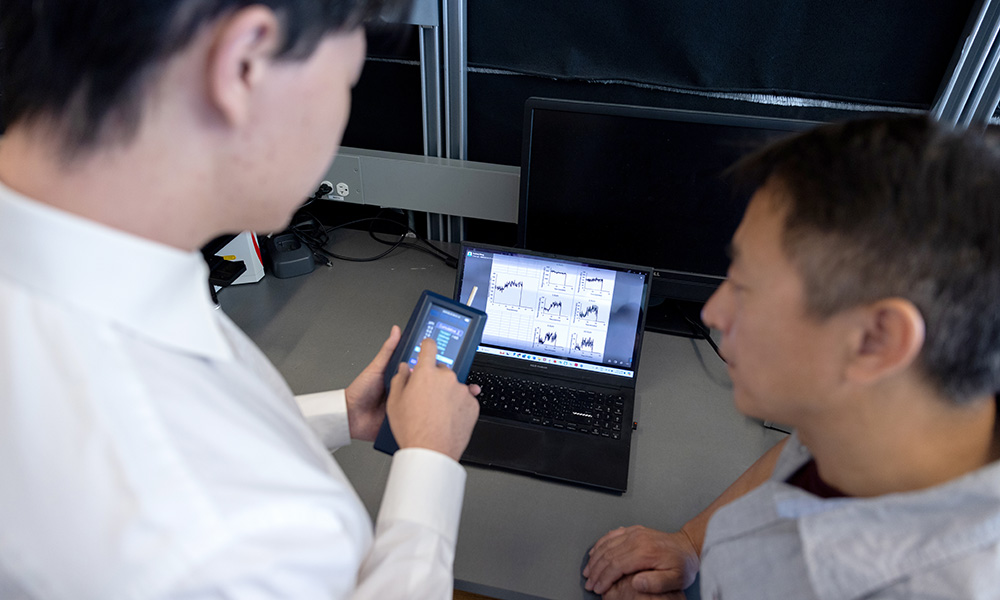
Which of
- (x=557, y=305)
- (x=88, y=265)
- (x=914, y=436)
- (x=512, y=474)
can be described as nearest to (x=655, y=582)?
(x=512, y=474)

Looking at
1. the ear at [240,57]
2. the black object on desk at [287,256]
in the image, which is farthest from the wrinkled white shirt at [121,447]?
the black object on desk at [287,256]

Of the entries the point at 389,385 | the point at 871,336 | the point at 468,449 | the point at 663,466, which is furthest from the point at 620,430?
the point at 871,336

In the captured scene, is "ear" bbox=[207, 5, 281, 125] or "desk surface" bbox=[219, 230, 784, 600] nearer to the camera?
"ear" bbox=[207, 5, 281, 125]

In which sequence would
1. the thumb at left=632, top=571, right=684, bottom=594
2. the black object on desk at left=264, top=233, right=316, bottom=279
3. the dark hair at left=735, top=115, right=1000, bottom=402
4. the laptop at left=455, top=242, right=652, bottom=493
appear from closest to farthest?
the dark hair at left=735, top=115, right=1000, bottom=402
the thumb at left=632, top=571, right=684, bottom=594
the laptop at left=455, top=242, right=652, bottom=493
the black object on desk at left=264, top=233, right=316, bottom=279

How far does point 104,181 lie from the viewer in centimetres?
40

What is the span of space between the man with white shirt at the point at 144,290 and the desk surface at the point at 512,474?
36 cm

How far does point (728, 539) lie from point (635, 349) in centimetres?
39

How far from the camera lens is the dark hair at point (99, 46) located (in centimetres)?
36

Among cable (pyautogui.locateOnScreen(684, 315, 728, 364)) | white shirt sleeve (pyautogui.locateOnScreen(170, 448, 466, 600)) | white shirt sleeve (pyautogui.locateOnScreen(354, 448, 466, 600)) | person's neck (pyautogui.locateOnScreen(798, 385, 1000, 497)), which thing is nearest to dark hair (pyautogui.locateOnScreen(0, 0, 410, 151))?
white shirt sleeve (pyautogui.locateOnScreen(170, 448, 466, 600))

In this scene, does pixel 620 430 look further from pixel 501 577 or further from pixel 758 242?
pixel 758 242

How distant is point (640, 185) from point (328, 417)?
69 centimetres

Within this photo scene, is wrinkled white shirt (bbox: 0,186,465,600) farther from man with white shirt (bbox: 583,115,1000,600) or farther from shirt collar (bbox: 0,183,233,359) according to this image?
man with white shirt (bbox: 583,115,1000,600)

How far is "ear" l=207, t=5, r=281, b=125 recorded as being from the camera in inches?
14.6

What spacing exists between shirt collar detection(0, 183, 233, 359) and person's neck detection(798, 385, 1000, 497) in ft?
2.02
